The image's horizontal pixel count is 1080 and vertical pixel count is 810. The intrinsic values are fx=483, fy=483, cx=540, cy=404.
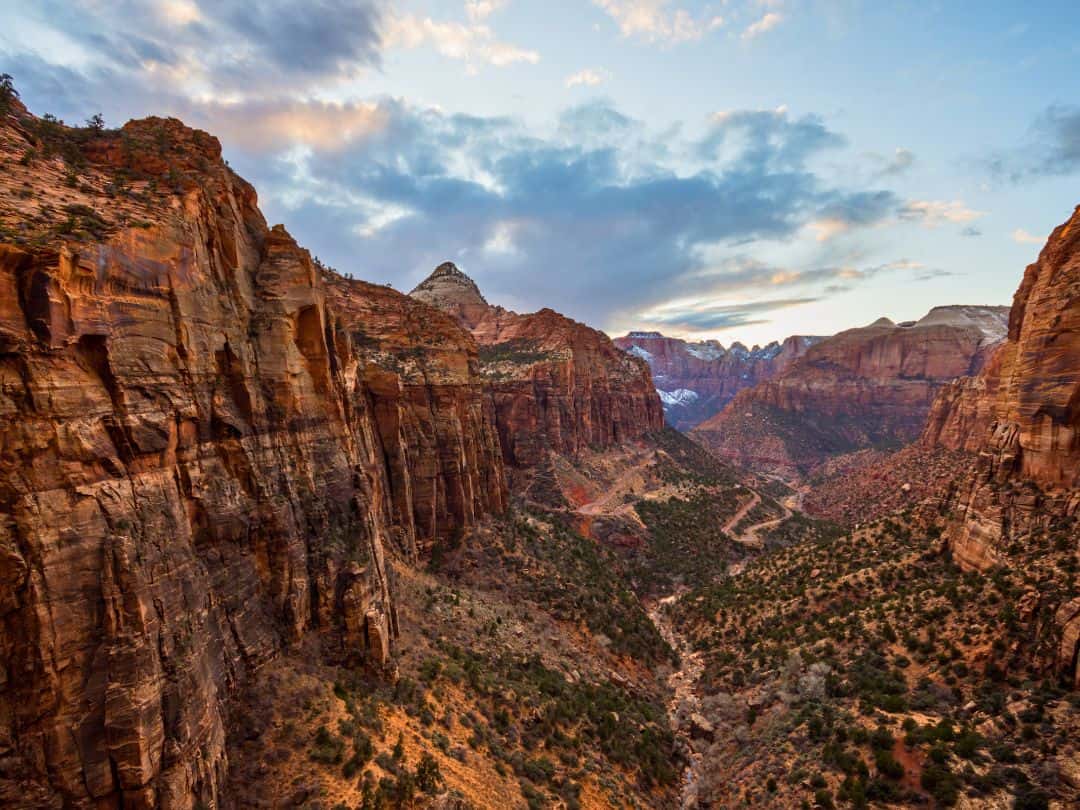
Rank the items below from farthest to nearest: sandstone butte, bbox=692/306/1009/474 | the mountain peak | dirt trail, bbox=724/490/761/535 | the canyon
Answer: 1. sandstone butte, bbox=692/306/1009/474
2. the mountain peak
3. dirt trail, bbox=724/490/761/535
4. the canyon

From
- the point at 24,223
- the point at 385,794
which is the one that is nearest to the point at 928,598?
the point at 385,794

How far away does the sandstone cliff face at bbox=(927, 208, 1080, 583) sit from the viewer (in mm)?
28844

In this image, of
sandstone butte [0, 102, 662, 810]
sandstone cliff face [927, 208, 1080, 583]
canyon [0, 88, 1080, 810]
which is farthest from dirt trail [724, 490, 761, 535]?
sandstone butte [0, 102, 662, 810]

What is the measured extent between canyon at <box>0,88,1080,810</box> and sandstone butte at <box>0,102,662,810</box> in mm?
88

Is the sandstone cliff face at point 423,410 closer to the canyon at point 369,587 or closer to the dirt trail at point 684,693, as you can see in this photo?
the canyon at point 369,587

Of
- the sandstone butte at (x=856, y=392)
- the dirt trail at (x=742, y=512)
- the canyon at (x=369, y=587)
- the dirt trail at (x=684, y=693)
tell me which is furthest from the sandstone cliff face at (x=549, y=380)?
the sandstone butte at (x=856, y=392)

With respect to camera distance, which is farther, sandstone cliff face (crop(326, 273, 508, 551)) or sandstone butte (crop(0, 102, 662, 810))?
sandstone cliff face (crop(326, 273, 508, 551))

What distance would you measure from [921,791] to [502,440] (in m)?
62.5

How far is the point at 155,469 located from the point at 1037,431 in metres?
46.1

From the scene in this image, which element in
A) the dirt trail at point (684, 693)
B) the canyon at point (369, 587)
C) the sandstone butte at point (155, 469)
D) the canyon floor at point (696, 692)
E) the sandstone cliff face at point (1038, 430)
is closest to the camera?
the sandstone butte at point (155, 469)

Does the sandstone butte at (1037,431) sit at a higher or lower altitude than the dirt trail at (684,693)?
higher

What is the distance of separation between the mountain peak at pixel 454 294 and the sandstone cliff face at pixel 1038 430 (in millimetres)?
96687

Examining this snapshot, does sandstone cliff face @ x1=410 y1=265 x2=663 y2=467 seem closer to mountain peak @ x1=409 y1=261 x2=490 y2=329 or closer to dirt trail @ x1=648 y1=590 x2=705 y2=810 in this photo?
mountain peak @ x1=409 y1=261 x2=490 y2=329

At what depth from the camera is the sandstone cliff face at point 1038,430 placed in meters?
28.8
